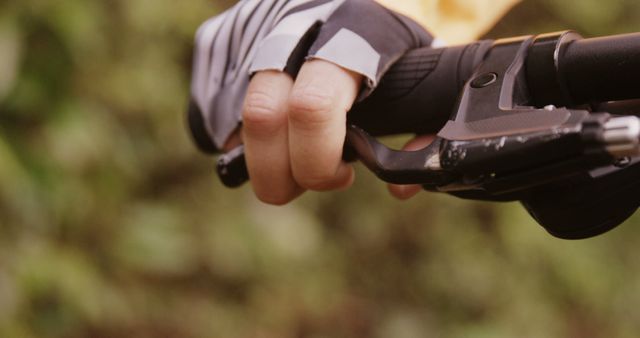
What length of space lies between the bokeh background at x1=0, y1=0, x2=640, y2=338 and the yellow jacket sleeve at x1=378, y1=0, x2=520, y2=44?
91cm

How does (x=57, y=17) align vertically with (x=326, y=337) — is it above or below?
above

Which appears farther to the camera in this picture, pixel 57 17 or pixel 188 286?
pixel 188 286

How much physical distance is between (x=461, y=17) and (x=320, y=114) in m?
0.22

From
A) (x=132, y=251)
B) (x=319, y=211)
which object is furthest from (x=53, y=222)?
(x=319, y=211)

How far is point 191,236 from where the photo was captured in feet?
5.97

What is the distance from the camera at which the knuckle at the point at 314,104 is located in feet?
1.95

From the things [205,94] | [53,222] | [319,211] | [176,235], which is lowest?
[319,211]

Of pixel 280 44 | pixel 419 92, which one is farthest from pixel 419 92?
pixel 280 44

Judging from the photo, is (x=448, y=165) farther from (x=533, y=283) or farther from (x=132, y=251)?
(x=533, y=283)

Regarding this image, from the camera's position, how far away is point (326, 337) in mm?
2043

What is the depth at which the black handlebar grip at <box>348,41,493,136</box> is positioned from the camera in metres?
0.61

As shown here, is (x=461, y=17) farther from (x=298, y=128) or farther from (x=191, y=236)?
(x=191, y=236)

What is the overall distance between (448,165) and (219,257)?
54.0 inches

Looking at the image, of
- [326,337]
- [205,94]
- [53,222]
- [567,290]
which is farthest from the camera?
[567,290]
